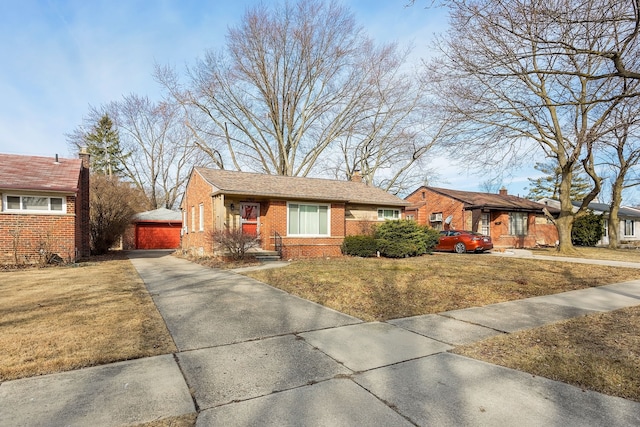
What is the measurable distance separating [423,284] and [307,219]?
880cm

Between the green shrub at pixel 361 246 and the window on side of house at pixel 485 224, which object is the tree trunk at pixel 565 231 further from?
the green shrub at pixel 361 246

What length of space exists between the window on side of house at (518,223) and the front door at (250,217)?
1950 cm

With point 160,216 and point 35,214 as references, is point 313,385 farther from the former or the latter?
point 160,216

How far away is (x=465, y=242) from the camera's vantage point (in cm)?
2042

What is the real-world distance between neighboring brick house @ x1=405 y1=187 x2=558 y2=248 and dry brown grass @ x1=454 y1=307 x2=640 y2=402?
62.8 ft

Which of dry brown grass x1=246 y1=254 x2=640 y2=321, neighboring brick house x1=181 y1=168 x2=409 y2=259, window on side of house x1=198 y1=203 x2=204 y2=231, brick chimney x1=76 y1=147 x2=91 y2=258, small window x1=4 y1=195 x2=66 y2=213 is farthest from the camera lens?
window on side of house x1=198 y1=203 x2=204 y2=231

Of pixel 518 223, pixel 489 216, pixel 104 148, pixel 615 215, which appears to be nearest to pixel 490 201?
pixel 489 216

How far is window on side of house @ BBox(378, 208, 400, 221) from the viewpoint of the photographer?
19.7 m

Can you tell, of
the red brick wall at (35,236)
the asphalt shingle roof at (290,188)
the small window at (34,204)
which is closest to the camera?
the red brick wall at (35,236)

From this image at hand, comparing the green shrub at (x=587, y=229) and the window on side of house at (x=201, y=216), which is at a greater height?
the window on side of house at (x=201, y=216)

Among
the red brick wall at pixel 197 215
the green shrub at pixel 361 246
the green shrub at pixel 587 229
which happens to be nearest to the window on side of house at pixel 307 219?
the green shrub at pixel 361 246

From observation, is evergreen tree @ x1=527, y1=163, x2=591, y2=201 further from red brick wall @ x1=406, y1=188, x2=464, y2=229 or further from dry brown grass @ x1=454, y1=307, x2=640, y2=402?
dry brown grass @ x1=454, y1=307, x2=640, y2=402

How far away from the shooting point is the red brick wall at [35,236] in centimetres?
1300

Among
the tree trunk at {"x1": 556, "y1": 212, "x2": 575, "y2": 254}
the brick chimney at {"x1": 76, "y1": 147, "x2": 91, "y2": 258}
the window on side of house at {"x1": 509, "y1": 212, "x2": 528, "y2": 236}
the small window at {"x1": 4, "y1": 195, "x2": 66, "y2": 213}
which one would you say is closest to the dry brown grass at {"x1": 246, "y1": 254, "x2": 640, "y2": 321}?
the tree trunk at {"x1": 556, "y1": 212, "x2": 575, "y2": 254}
